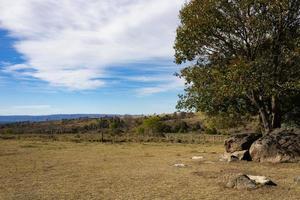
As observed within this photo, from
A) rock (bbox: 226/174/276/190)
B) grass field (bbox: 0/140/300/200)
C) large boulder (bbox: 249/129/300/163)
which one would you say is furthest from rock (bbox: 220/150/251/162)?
rock (bbox: 226/174/276/190)

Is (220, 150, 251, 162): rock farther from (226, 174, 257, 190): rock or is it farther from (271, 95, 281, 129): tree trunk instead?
(226, 174, 257, 190): rock

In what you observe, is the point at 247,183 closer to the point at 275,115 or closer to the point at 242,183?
the point at 242,183

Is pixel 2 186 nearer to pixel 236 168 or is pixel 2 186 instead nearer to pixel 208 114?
pixel 236 168

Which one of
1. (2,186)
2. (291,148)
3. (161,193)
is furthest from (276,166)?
(2,186)

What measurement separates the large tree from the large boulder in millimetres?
2736

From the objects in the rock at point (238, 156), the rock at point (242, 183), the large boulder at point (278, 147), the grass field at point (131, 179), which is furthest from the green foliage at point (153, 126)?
the rock at point (242, 183)

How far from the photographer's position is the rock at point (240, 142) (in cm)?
3241

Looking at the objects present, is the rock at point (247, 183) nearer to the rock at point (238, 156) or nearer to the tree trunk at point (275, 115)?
the rock at point (238, 156)

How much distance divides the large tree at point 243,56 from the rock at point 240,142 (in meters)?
1.25

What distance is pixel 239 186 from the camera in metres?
18.4

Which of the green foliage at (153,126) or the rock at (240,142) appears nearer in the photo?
the rock at (240,142)

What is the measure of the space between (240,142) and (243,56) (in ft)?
21.3

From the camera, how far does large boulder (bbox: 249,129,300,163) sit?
28170 millimetres

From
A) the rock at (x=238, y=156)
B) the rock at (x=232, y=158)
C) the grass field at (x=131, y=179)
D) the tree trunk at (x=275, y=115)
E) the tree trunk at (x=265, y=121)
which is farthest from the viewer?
the tree trunk at (x=265, y=121)
